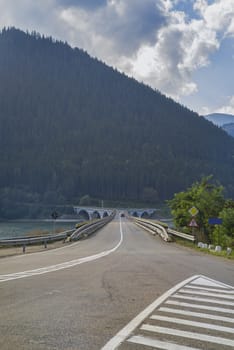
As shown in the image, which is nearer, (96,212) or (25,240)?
(25,240)

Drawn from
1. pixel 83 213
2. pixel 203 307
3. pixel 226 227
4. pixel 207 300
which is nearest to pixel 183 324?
pixel 203 307

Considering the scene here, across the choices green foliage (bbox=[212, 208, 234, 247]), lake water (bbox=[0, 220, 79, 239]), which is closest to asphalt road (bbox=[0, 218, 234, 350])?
green foliage (bbox=[212, 208, 234, 247])

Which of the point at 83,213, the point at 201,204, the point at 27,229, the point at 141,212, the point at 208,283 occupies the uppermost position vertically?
the point at 201,204

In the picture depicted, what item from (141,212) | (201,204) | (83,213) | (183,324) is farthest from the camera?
(83,213)

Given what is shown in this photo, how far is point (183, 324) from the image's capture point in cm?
613

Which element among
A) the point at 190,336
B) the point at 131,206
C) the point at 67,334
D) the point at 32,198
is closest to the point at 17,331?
the point at 67,334

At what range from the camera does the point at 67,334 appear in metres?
5.52

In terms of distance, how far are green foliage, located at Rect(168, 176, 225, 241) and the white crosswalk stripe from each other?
125 feet

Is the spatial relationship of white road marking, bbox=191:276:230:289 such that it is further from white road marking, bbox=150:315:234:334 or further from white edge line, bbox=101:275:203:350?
white road marking, bbox=150:315:234:334

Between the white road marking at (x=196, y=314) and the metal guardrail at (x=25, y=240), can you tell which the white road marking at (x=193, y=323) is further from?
the metal guardrail at (x=25, y=240)

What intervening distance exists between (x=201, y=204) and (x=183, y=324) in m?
42.6

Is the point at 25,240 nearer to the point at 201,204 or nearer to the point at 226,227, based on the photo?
the point at 226,227

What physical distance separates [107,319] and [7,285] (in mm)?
4003

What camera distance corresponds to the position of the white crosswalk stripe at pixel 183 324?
16.9 feet
